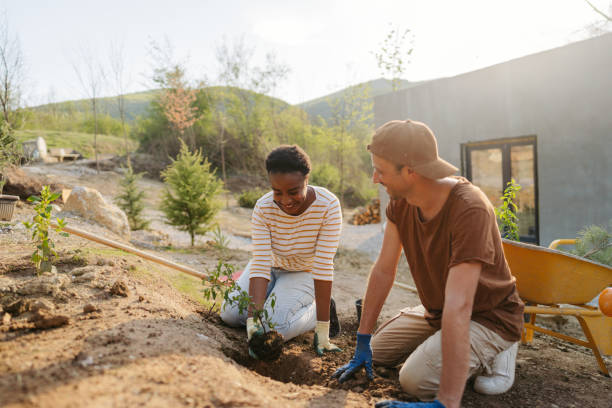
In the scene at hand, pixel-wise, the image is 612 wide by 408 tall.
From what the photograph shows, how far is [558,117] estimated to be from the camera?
218 inches

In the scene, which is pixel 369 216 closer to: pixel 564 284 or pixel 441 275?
pixel 564 284

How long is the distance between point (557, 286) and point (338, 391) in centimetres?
166

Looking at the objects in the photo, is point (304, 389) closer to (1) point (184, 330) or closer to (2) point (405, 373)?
(2) point (405, 373)

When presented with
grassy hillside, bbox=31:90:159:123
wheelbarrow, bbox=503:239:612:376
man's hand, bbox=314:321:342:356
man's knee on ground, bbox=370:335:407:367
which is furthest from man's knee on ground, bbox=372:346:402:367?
grassy hillside, bbox=31:90:159:123

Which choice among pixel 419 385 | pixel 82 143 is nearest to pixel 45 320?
pixel 419 385

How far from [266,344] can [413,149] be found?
49.1 inches

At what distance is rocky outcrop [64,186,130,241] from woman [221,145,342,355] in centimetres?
396

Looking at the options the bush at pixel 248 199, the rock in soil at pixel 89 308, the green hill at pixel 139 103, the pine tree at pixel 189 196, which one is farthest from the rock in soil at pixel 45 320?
the bush at pixel 248 199

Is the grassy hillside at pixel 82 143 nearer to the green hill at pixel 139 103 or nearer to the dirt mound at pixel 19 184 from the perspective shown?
the green hill at pixel 139 103

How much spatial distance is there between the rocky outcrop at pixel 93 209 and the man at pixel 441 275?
16.4 feet

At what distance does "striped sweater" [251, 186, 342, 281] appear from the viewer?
2.55 meters

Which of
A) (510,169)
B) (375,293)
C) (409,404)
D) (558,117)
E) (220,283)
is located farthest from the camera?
(510,169)

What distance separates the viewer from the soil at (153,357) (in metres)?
1.38

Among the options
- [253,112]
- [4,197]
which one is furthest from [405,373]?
[253,112]
